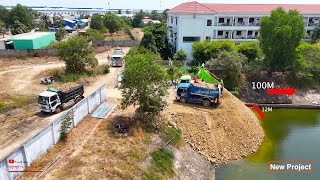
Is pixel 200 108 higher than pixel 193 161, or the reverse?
pixel 200 108

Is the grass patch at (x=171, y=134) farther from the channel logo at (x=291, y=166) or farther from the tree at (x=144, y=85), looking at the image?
the channel logo at (x=291, y=166)

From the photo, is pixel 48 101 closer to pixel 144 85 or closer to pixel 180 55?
pixel 144 85

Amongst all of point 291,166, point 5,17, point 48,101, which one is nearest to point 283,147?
point 291,166

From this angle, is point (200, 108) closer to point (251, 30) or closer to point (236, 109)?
point (236, 109)

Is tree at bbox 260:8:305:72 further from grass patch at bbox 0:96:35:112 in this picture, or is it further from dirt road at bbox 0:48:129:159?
grass patch at bbox 0:96:35:112

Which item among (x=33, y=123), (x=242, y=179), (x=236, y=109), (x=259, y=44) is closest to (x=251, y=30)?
(x=259, y=44)

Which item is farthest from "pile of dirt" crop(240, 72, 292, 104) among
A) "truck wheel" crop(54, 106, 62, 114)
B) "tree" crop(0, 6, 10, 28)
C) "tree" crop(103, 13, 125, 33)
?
"tree" crop(0, 6, 10, 28)

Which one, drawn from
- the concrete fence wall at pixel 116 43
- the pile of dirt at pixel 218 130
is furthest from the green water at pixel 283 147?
the concrete fence wall at pixel 116 43
